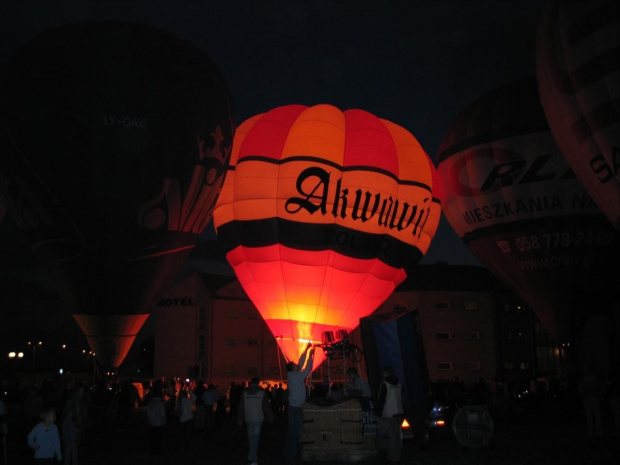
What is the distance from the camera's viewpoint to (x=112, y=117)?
55.3ft

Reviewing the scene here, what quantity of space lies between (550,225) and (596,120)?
720 centimetres

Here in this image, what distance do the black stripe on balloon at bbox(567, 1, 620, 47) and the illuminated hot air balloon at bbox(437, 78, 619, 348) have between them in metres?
6.88

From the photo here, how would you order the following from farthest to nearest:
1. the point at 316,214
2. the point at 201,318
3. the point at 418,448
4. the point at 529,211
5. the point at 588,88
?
the point at 201,318 → the point at 529,211 → the point at 316,214 → the point at 588,88 → the point at 418,448

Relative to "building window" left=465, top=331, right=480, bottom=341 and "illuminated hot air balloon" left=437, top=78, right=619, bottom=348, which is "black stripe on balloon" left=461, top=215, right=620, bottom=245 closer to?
"illuminated hot air balloon" left=437, top=78, right=619, bottom=348

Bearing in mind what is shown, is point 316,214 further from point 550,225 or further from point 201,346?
point 201,346

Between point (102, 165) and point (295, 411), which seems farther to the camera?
point (102, 165)

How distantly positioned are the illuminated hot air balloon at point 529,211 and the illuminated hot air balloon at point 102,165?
9757 mm

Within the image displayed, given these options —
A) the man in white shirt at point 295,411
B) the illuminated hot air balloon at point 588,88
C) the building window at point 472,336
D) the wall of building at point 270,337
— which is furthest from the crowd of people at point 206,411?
the building window at point 472,336

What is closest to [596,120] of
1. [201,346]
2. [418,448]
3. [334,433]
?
[418,448]

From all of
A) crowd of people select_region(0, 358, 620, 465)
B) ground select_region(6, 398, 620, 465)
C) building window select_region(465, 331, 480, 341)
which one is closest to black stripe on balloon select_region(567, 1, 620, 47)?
crowd of people select_region(0, 358, 620, 465)

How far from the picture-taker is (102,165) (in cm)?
1670

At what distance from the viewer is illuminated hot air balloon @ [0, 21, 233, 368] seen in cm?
1670

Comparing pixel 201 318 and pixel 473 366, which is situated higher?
pixel 201 318

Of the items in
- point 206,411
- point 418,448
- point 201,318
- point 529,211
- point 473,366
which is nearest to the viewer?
point 418,448
